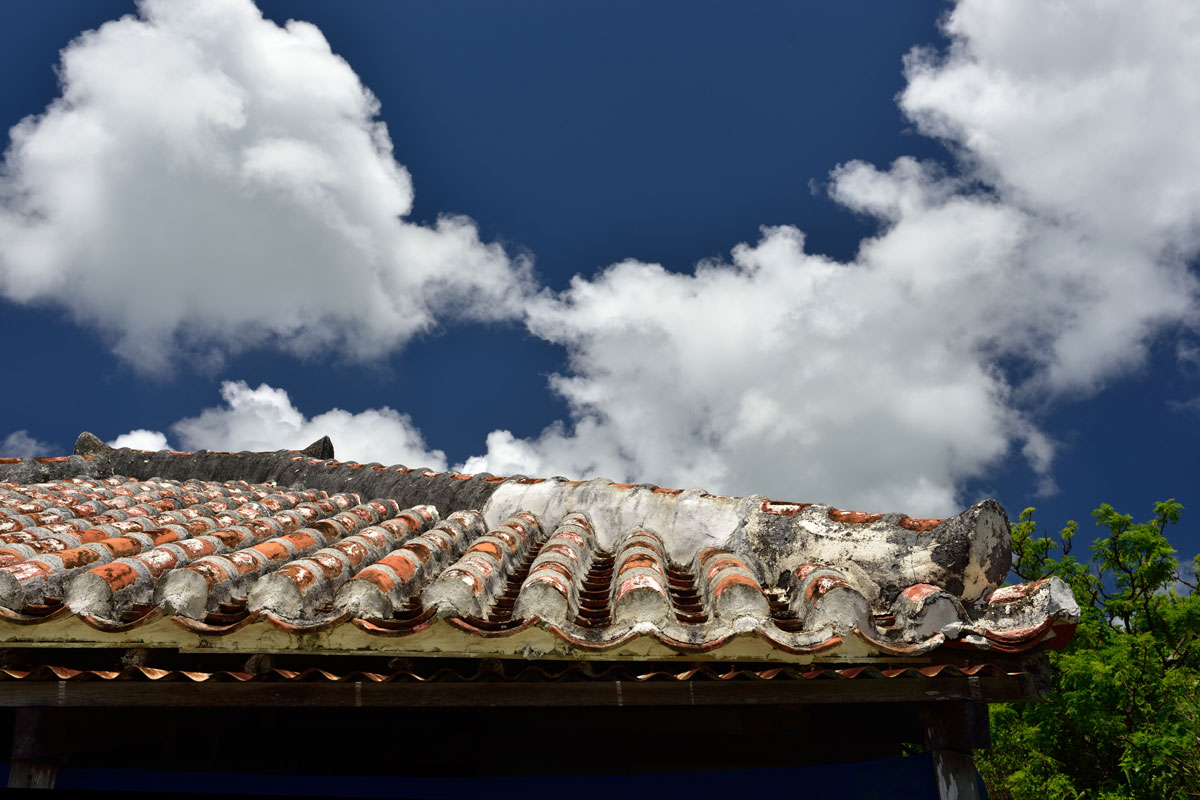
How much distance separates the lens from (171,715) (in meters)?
4.78

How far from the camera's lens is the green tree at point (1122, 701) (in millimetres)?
10922

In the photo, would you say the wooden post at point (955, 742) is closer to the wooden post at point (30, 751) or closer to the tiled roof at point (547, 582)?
the tiled roof at point (547, 582)

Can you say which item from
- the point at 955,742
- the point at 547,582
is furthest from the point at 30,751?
the point at 955,742

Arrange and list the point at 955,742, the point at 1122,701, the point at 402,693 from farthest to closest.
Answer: the point at 1122,701 < the point at 955,742 < the point at 402,693

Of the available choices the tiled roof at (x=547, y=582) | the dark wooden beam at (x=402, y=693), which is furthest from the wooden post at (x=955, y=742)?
the tiled roof at (x=547, y=582)

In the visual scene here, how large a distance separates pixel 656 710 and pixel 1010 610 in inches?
87.5

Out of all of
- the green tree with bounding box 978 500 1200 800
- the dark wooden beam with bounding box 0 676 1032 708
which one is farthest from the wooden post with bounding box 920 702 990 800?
the green tree with bounding box 978 500 1200 800

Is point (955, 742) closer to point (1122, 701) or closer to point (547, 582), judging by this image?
point (547, 582)

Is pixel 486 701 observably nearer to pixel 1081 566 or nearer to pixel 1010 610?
pixel 1010 610

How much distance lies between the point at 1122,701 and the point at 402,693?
12.3 m

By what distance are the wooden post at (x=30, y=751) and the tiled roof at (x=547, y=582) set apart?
0.45m

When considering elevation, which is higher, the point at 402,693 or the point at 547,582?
the point at 547,582

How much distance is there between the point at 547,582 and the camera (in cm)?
387

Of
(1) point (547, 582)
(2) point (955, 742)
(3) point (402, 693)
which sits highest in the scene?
(1) point (547, 582)
